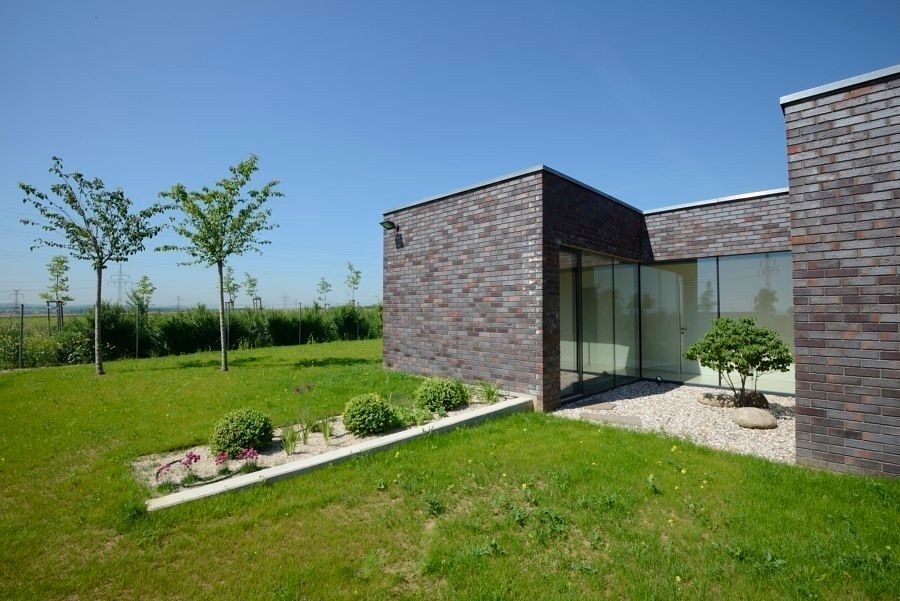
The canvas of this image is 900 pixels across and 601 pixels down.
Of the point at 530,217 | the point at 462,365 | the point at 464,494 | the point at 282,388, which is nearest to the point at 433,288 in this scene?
the point at 462,365

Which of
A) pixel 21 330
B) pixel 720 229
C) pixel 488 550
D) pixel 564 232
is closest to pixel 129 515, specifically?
pixel 488 550

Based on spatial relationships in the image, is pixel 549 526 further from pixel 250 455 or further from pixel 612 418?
pixel 612 418

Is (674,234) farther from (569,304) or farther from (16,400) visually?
(16,400)

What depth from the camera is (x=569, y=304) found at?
8.06 meters

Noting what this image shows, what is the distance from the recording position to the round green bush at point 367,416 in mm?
5316

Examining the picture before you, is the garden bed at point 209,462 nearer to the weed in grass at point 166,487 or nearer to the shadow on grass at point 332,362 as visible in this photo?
the weed in grass at point 166,487

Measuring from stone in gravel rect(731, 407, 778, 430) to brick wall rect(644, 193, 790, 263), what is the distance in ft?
13.0

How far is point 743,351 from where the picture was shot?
6770mm

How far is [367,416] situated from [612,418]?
3.96 m

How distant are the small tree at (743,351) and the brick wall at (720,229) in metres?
2.28

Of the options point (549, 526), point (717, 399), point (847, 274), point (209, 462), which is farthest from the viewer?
point (717, 399)

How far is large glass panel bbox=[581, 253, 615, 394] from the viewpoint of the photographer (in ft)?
27.6

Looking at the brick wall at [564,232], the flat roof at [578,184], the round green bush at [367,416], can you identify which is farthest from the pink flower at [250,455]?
the flat roof at [578,184]

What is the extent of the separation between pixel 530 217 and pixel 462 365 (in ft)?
10.8
